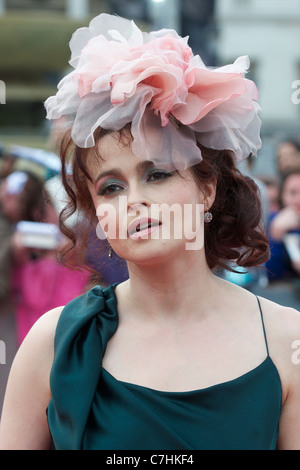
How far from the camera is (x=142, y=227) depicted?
5.08 ft

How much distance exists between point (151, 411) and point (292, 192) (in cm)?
288

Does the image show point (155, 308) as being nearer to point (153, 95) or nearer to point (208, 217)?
point (208, 217)

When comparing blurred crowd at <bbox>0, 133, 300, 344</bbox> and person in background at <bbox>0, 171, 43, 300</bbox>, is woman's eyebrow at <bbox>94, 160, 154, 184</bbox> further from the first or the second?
person in background at <bbox>0, 171, 43, 300</bbox>

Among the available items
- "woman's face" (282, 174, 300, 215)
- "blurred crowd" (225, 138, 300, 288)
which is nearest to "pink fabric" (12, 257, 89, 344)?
"blurred crowd" (225, 138, 300, 288)

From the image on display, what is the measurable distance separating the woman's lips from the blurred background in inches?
20.5

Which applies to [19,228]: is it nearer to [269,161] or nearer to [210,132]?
[210,132]

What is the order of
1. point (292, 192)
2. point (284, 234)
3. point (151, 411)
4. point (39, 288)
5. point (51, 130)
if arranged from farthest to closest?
point (292, 192)
point (284, 234)
point (51, 130)
point (39, 288)
point (151, 411)

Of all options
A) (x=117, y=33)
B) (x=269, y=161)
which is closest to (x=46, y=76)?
(x=269, y=161)

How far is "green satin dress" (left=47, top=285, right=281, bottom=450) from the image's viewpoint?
1525mm

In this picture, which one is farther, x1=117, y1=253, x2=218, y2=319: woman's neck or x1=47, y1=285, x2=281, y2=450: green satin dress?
x1=117, y1=253, x2=218, y2=319: woman's neck

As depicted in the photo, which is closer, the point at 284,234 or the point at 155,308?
the point at 155,308

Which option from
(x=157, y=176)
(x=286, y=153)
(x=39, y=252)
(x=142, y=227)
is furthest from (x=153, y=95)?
(x=286, y=153)

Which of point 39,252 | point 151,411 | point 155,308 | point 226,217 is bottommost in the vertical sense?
point 39,252

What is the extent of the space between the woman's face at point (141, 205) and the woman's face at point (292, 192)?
2.65 meters
